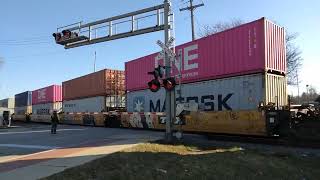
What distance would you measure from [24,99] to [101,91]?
24715mm

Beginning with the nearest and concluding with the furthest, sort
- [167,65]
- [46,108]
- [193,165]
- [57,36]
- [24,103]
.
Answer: [193,165] → [167,65] → [57,36] → [46,108] → [24,103]

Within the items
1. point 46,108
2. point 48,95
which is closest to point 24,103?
point 46,108

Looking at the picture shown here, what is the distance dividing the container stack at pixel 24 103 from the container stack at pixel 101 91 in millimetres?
16617

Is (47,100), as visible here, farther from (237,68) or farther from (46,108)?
(237,68)

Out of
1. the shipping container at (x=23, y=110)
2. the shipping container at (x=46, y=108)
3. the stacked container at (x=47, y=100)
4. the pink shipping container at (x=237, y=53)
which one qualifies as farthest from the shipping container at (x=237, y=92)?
the shipping container at (x=23, y=110)

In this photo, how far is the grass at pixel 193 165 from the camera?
10.0 meters

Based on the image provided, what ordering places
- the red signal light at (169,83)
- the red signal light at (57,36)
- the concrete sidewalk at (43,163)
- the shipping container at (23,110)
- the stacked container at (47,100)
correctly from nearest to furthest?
the concrete sidewalk at (43,163) < the red signal light at (169,83) < the red signal light at (57,36) < the stacked container at (47,100) < the shipping container at (23,110)

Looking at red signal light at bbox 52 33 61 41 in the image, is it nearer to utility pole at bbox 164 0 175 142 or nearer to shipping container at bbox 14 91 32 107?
utility pole at bbox 164 0 175 142

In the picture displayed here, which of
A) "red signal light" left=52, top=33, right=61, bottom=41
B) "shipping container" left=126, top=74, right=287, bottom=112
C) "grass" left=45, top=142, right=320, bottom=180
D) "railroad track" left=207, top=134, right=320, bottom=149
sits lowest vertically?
"grass" left=45, top=142, right=320, bottom=180

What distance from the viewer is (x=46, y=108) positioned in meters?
48.5

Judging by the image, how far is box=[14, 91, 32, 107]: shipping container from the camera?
54906 millimetres

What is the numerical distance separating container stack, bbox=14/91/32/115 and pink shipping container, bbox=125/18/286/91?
34546mm

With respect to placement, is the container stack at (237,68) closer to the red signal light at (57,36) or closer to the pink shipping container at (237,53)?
the pink shipping container at (237,53)

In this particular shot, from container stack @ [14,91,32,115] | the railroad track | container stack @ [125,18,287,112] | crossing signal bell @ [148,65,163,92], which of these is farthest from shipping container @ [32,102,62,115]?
crossing signal bell @ [148,65,163,92]
